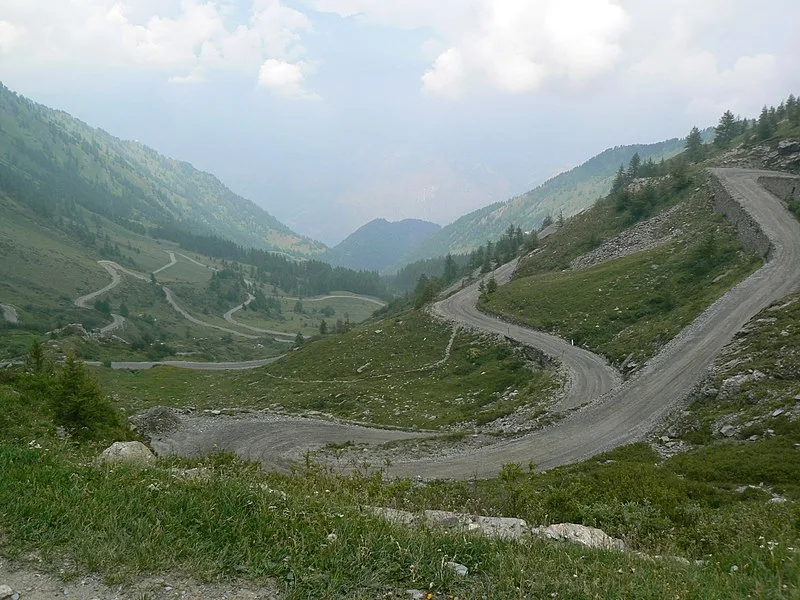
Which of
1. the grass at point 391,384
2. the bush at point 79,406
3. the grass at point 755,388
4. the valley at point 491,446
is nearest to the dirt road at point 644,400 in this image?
the valley at point 491,446

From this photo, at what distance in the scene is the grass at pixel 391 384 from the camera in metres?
39.7

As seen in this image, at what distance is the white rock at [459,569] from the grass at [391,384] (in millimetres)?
28388

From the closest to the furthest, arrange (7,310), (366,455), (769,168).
→ 1. (366,455)
2. (769,168)
3. (7,310)

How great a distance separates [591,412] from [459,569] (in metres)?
26.7

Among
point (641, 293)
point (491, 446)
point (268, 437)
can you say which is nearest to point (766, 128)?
point (641, 293)

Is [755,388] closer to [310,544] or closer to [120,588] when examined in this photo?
[310,544]

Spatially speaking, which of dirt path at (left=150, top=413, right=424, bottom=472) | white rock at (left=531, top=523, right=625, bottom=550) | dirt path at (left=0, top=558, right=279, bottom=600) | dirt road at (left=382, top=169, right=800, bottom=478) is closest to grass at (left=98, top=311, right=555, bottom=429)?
dirt path at (left=150, top=413, right=424, bottom=472)

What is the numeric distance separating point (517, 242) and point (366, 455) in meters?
135

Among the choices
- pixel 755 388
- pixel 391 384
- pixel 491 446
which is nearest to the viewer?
pixel 755 388

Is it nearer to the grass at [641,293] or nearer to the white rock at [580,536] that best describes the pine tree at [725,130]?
the grass at [641,293]

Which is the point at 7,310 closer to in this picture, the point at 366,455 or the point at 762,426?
the point at 366,455

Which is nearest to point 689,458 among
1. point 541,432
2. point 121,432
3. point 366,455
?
point 541,432

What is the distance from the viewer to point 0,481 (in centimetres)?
743

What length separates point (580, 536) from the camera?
881 cm
